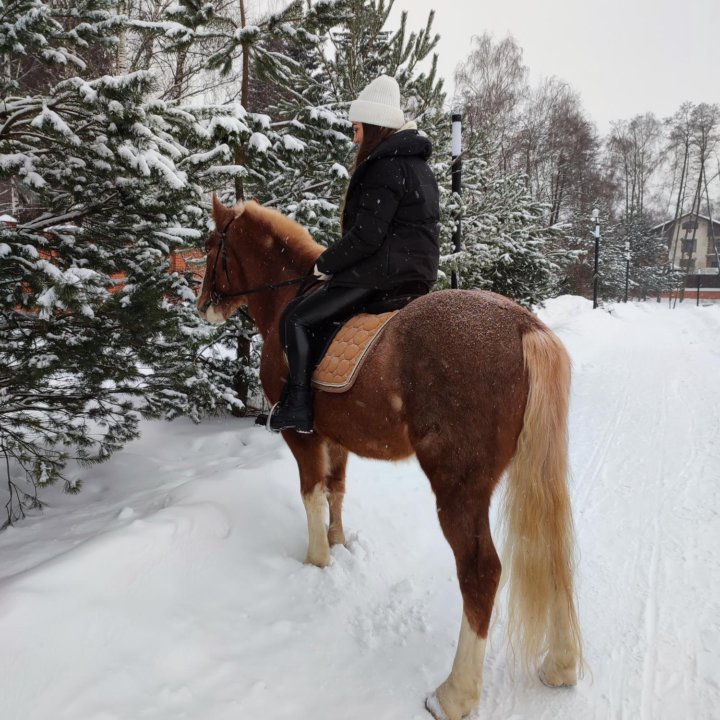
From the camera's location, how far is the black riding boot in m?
2.88

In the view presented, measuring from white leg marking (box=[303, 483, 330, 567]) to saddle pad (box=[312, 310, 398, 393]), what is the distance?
0.99 meters

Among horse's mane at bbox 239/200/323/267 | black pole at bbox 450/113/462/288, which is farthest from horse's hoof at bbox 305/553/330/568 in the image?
black pole at bbox 450/113/462/288

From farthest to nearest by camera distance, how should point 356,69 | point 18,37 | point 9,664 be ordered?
point 356,69 < point 18,37 < point 9,664

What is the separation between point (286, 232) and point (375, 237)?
44.0 inches

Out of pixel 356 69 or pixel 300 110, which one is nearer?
pixel 300 110

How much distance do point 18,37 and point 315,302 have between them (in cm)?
252

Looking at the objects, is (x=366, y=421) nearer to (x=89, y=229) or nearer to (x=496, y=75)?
(x=89, y=229)

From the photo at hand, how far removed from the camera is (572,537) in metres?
2.35

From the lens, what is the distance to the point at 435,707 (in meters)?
2.32

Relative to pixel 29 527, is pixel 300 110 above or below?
above

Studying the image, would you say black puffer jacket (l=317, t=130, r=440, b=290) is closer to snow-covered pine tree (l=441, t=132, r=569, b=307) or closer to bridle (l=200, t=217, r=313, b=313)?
bridle (l=200, t=217, r=313, b=313)

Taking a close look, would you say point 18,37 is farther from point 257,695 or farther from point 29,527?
point 257,695

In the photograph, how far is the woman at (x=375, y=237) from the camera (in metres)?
2.60

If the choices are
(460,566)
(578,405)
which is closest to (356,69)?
(578,405)
